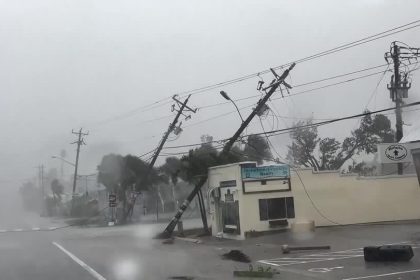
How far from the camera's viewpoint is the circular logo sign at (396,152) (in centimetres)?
2878

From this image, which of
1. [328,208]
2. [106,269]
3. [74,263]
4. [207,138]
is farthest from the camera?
[207,138]

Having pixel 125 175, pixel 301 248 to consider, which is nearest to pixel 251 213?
pixel 301 248

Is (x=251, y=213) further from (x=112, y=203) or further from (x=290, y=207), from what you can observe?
(x=112, y=203)

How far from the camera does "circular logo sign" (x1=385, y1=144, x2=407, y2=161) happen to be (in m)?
28.8

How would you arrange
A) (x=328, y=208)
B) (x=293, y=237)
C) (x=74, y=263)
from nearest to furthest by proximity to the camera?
(x=74, y=263)
(x=293, y=237)
(x=328, y=208)

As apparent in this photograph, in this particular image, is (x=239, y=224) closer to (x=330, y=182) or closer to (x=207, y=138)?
(x=330, y=182)

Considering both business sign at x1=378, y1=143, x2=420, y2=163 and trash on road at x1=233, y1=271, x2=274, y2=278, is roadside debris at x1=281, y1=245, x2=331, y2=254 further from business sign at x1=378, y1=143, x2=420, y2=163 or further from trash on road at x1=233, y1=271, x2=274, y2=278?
business sign at x1=378, y1=143, x2=420, y2=163

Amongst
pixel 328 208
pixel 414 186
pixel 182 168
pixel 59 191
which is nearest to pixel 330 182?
pixel 328 208

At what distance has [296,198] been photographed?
29.3 metres

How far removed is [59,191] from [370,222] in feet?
230

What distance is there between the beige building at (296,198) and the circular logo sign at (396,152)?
2.22 meters

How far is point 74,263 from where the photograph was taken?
18.3 m

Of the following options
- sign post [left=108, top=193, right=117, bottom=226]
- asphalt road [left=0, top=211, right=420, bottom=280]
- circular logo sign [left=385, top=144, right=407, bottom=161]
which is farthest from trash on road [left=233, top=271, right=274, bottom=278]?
sign post [left=108, top=193, right=117, bottom=226]

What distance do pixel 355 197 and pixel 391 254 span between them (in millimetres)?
16647
